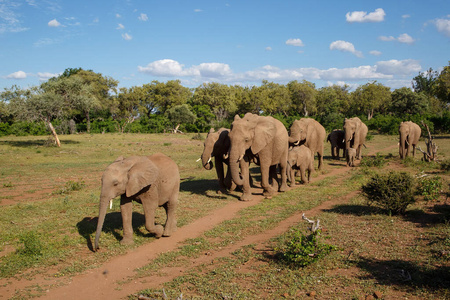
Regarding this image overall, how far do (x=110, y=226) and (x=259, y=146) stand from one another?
5.55 m

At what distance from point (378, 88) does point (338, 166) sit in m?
42.9

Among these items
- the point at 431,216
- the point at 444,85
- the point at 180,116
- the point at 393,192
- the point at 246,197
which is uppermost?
the point at 444,85

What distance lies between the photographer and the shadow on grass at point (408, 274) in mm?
5559

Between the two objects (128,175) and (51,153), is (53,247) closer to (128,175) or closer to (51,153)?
(128,175)

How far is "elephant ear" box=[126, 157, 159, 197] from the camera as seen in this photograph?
764 centimetres

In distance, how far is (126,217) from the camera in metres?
8.09

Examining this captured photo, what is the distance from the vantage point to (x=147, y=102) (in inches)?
2581

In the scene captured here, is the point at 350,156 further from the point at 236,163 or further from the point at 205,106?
the point at 205,106

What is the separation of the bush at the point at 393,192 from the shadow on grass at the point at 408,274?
309 centimetres

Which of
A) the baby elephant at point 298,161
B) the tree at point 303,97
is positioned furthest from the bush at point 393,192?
the tree at point 303,97

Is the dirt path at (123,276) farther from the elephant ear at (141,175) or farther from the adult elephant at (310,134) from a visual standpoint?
the adult elephant at (310,134)

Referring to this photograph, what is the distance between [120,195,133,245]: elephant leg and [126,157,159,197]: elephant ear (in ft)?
1.69

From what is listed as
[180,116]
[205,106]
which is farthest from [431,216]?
[205,106]

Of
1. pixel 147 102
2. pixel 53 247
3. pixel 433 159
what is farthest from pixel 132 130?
pixel 53 247
